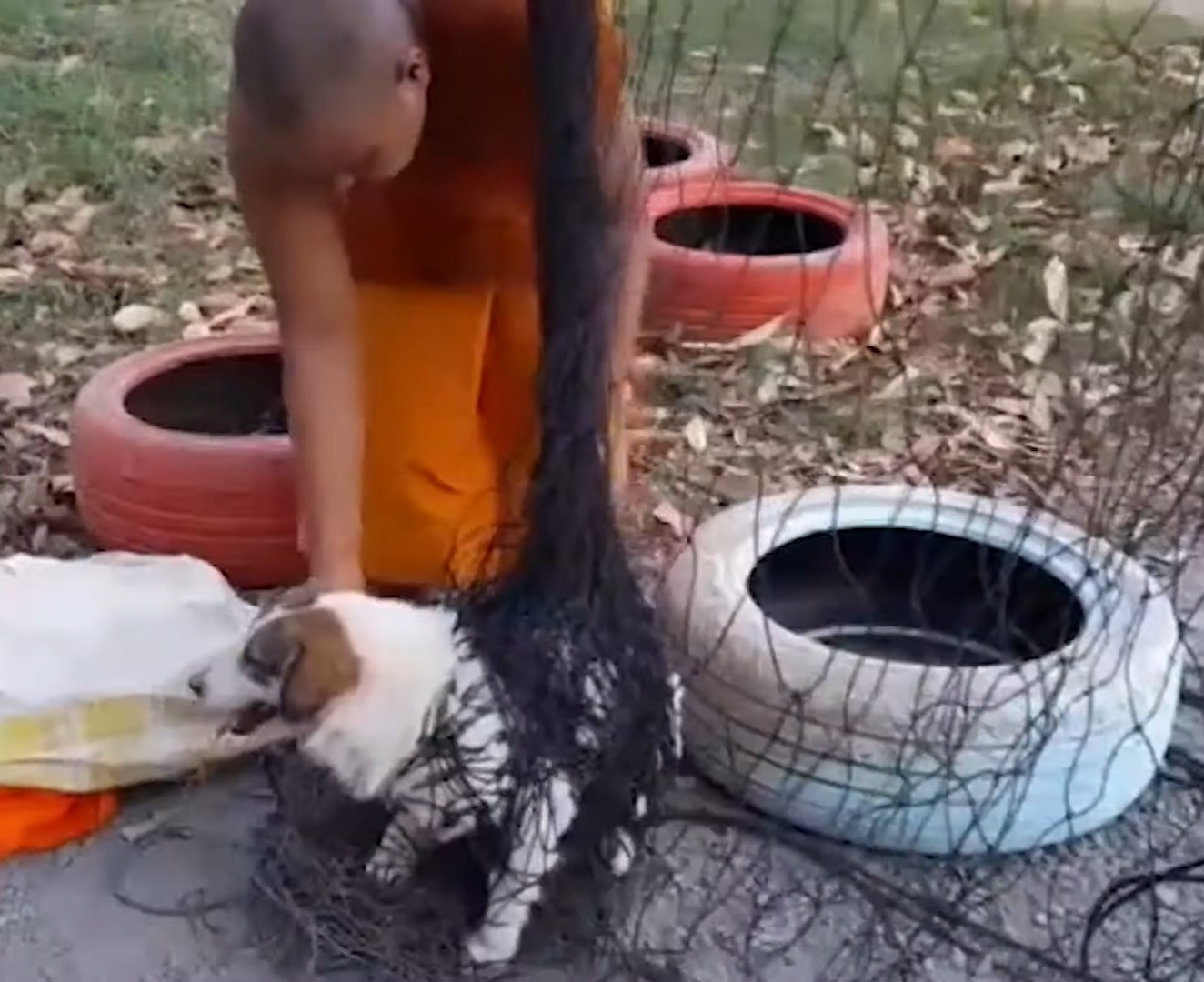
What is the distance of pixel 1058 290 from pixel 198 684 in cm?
107

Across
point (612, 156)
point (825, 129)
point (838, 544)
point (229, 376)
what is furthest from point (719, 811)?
point (825, 129)

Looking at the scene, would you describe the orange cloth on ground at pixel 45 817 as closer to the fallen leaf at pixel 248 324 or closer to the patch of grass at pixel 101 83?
the fallen leaf at pixel 248 324

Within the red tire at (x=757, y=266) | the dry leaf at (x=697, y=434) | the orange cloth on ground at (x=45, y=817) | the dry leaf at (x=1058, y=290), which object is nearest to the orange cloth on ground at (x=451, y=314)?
the orange cloth on ground at (x=45, y=817)

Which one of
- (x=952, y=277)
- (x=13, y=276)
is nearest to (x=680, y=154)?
(x=952, y=277)

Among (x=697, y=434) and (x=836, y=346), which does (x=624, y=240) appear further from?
(x=836, y=346)

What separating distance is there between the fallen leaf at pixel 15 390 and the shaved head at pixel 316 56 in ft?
2.42

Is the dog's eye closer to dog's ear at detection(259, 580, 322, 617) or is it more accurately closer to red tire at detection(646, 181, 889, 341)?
dog's ear at detection(259, 580, 322, 617)

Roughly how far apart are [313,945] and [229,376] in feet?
1.92

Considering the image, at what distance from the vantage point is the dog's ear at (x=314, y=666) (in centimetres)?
94

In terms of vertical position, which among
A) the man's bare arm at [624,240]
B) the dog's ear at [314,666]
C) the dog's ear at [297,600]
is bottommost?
the dog's ear at [297,600]

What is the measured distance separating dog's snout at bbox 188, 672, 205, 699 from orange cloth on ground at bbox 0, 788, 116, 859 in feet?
0.37

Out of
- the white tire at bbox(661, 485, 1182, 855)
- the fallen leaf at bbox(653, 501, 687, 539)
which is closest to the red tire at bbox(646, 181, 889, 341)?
the fallen leaf at bbox(653, 501, 687, 539)

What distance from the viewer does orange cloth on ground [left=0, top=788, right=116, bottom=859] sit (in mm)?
1185

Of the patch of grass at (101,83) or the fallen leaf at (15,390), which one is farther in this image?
the patch of grass at (101,83)
